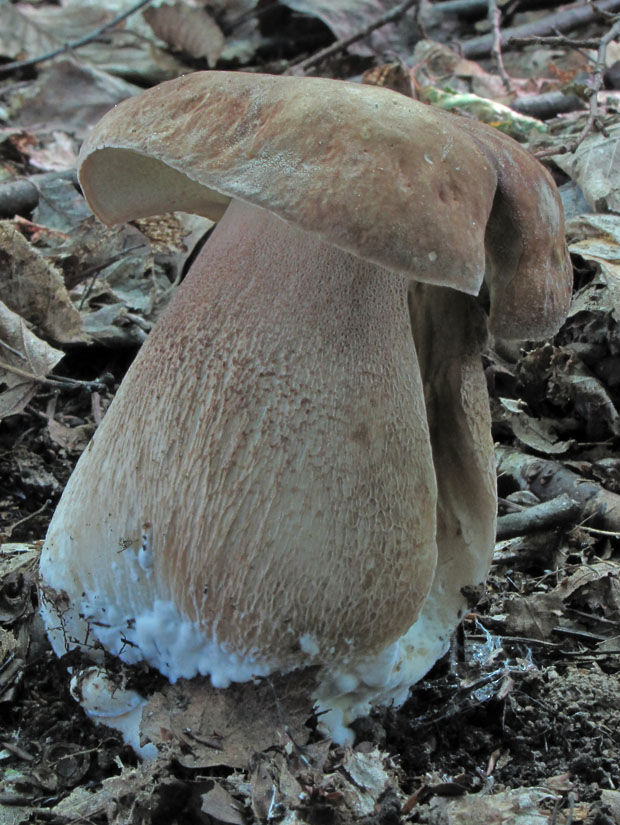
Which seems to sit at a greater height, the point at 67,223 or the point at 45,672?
the point at 67,223

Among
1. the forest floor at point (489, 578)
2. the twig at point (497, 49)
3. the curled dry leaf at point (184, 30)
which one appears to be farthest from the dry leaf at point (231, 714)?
the curled dry leaf at point (184, 30)

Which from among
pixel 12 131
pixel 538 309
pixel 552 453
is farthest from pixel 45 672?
pixel 12 131

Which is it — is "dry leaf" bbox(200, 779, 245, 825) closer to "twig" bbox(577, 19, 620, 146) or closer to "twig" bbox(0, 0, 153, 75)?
"twig" bbox(577, 19, 620, 146)

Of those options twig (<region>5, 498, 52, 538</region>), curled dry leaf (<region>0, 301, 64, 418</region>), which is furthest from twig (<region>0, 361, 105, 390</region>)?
twig (<region>5, 498, 52, 538</region>)

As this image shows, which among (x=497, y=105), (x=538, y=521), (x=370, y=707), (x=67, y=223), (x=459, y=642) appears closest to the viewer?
(x=370, y=707)

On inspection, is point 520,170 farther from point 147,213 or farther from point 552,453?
point 552,453

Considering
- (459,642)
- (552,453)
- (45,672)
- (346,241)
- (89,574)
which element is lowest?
(552,453)

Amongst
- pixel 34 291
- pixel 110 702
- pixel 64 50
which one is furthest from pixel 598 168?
pixel 64 50

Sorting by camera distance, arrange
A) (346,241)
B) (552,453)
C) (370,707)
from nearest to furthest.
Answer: (346,241) → (370,707) → (552,453)
